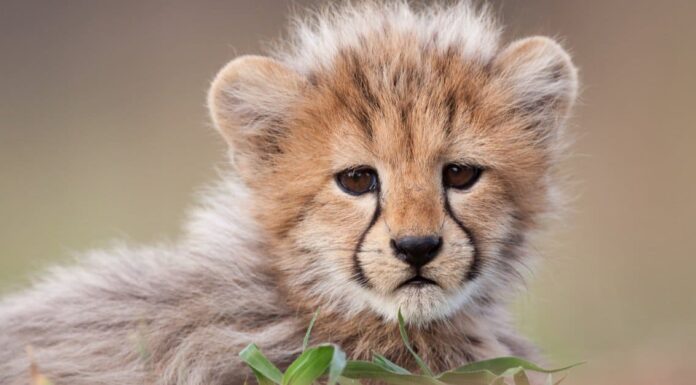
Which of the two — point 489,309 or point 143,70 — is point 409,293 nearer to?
point 489,309

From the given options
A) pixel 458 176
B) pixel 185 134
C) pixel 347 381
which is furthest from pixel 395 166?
pixel 185 134

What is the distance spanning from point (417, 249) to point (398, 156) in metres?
0.26

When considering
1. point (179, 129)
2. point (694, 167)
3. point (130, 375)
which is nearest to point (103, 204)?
point (179, 129)

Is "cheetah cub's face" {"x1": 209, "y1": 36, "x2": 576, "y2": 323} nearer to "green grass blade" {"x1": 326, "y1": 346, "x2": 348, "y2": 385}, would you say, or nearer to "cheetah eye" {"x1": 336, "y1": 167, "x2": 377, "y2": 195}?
"cheetah eye" {"x1": 336, "y1": 167, "x2": 377, "y2": 195}

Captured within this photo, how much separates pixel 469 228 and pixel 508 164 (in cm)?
24

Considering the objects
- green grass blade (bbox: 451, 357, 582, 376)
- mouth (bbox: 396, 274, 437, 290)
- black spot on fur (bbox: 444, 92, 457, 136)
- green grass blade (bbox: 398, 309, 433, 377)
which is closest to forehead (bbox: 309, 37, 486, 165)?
black spot on fur (bbox: 444, 92, 457, 136)

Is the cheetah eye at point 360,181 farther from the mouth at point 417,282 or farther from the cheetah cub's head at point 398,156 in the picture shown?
the mouth at point 417,282

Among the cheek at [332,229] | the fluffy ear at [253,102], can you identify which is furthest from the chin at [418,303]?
the fluffy ear at [253,102]

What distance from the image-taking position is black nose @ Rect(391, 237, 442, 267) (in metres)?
3.17

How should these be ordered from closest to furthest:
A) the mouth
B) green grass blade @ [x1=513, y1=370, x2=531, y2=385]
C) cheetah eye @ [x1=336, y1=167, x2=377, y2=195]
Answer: green grass blade @ [x1=513, y1=370, x2=531, y2=385] → the mouth → cheetah eye @ [x1=336, y1=167, x2=377, y2=195]

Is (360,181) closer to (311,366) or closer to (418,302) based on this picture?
(418,302)

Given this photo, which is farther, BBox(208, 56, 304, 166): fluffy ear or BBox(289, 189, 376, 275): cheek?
BBox(208, 56, 304, 166): fluffy ear

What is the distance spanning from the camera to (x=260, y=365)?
3041 mm

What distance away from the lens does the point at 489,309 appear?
3.64m
